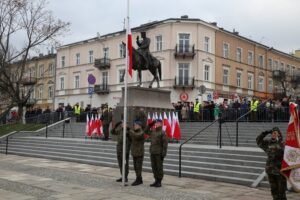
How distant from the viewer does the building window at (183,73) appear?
46.7 metres

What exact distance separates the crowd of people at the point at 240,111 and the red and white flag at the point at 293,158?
12157 mm

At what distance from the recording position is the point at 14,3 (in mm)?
→ 31328

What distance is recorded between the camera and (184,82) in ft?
153

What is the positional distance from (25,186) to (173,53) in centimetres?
3663

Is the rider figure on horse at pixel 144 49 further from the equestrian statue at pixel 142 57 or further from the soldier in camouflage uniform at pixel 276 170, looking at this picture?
the soldier in camouflage uniform at pixel 276 170

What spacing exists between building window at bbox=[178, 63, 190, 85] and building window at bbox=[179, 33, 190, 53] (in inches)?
64.8

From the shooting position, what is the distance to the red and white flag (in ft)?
27.4

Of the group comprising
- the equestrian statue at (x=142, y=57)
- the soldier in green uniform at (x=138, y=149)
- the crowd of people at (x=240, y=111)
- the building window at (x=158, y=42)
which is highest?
the building window at (x=158, y=42)

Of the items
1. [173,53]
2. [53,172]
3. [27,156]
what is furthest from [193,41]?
[53,172]

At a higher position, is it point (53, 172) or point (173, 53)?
point (173, 53)

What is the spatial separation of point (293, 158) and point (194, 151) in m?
7.31

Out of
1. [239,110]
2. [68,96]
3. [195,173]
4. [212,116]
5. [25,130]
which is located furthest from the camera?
[68,96]

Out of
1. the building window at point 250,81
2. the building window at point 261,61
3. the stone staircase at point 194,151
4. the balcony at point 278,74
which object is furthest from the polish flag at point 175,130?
the balcony at point 278,74

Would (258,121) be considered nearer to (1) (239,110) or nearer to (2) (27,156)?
(1) (239,110)
